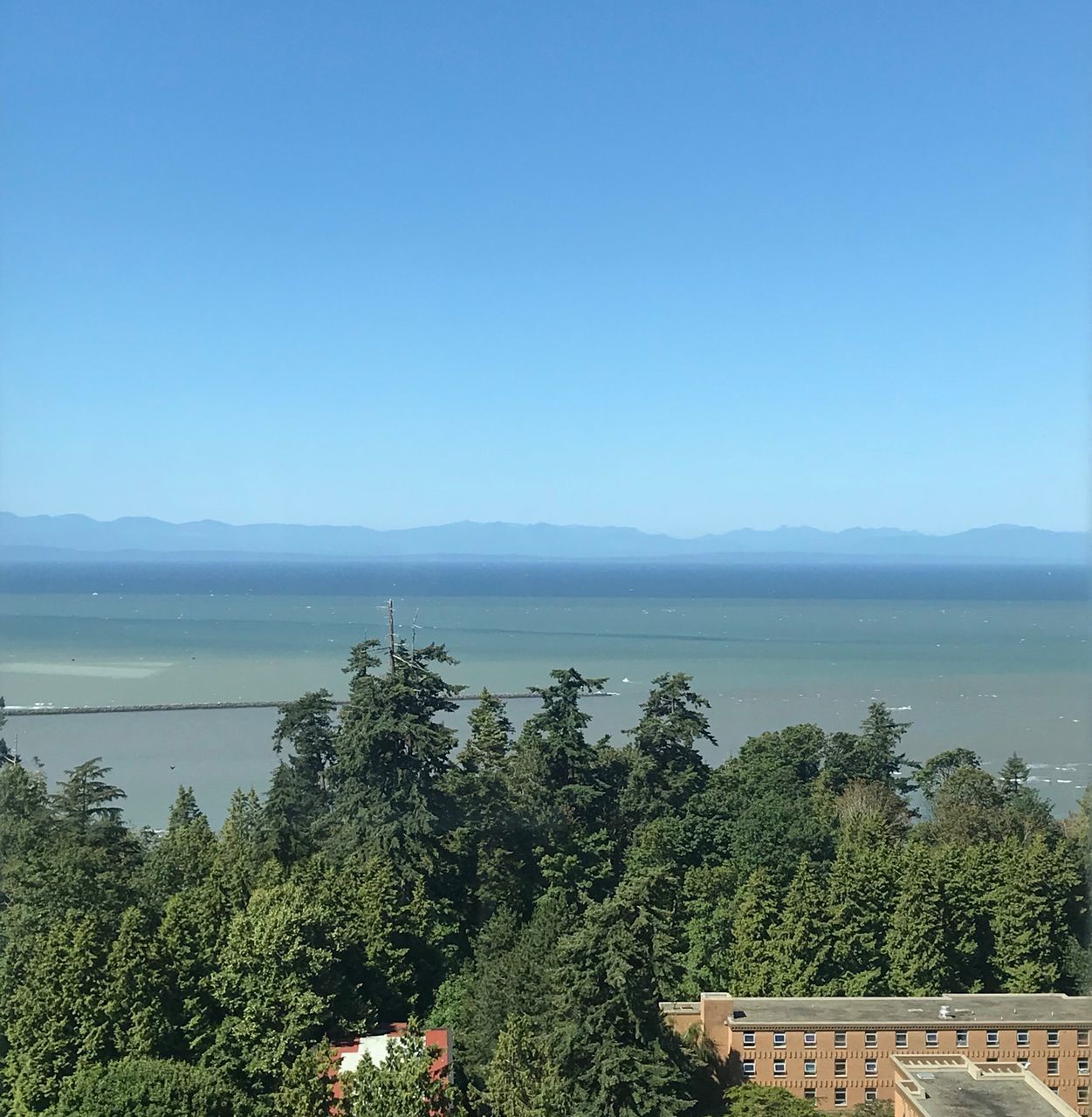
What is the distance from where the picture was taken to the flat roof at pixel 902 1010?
514 centimetres

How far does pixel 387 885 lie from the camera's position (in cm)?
636

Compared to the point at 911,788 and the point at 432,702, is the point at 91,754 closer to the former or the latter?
the point at 432,702

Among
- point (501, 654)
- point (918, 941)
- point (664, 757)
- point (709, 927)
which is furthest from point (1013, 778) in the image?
point (501, 654)

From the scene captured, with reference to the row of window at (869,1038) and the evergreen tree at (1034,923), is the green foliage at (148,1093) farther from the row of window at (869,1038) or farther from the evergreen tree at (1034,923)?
the evergreen tree at (1034,923)

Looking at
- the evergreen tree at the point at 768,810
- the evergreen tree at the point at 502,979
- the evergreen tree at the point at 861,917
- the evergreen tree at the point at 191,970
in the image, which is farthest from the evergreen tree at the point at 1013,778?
the evergreen tree at the point at 191,970

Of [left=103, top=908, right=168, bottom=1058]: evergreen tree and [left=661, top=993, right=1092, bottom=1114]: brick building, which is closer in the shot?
[left=103, top=908, right=168, bottom=1058]: evergreen tree

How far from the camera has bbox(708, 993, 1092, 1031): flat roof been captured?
514 cm

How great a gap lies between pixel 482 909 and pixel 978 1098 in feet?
10.9

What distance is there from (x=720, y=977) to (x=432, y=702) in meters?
2.66

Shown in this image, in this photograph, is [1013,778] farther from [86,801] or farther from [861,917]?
[86,801]

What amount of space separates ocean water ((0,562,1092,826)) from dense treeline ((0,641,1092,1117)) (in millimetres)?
1065

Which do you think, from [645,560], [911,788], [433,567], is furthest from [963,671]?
[645,560]

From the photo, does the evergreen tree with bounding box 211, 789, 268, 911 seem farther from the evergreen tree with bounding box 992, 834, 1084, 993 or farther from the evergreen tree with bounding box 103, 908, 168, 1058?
the evergreen tree with bounding box 992, 834, 1084, 993

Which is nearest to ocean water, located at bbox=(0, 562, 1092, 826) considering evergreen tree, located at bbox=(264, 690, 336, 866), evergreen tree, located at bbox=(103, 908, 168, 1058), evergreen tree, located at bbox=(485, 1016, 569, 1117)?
evergreen tree, located at bbox=(264, 690, 336, 866)
